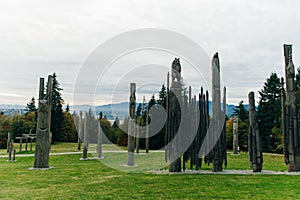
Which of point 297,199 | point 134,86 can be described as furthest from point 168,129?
point 297,199

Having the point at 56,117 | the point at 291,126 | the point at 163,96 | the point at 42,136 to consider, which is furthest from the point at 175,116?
the point at 56,117

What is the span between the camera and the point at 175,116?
9164 mm

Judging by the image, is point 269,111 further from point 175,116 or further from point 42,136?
point 42,136

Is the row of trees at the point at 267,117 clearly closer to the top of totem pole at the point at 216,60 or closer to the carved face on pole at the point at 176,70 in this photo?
the top of totem pole at the point at 216,60

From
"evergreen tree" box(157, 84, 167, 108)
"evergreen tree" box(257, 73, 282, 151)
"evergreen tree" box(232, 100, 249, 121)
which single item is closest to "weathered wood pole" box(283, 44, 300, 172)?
"evergreen tree" box(157, 84, 167, 108)

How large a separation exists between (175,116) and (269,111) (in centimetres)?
2179

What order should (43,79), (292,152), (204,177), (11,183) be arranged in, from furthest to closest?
(43,79) < (292,152) < (204,177) < (11,183)

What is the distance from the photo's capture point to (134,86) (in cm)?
1230

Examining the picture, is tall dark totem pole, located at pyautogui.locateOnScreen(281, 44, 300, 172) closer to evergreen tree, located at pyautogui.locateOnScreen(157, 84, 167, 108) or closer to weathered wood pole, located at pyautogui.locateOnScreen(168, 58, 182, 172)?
weathered wood pole, located at pyautogui.locateOnScreen(168, 58, 182, 172)

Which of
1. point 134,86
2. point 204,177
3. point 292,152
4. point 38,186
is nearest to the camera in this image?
point 38,186

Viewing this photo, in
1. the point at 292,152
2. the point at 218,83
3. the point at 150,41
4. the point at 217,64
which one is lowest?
the point at 292,152

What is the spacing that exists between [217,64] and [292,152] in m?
3.64

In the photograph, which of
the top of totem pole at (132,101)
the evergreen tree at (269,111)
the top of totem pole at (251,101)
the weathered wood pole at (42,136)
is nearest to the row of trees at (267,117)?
the evergreen tree at (269,111)

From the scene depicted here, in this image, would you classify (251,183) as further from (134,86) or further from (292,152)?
(134,86)
